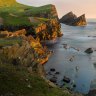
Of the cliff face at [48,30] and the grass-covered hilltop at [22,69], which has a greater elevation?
the grass-covered hilltop at [22,69]

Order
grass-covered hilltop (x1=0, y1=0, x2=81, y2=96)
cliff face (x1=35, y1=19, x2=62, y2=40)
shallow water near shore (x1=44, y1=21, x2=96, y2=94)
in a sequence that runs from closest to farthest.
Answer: grass-covered hilltop (x1=0, y1=0, x2=81, y2=96), shallow water near shore (x1=44, y1=21, x2=96, y2=94), cliff face (x1=35, y1=19, x2=62, y2=40)

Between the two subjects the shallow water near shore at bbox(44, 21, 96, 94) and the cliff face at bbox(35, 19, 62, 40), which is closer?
the shallow water near shore at bbox(44, 21, 96, 94)

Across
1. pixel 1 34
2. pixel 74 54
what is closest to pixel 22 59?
pixel 1 34

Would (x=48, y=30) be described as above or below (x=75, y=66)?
above

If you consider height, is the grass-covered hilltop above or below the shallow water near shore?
above

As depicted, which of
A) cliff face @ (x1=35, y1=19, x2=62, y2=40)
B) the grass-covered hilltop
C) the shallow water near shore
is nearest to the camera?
the grass-covered hilltop

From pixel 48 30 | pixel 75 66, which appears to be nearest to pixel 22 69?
pixel 75 66

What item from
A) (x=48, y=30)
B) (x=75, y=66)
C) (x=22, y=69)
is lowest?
(x=75, y=66)

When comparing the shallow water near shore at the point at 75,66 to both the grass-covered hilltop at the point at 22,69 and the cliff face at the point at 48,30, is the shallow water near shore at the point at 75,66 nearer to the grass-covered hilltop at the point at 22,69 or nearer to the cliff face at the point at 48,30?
the grass-covered hilltop at the point at 22,69

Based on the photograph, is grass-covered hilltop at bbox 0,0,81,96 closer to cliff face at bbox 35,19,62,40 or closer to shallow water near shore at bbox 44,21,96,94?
cliff face at bbox 35,19,62,40

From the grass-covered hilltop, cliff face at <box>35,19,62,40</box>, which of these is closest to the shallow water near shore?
the grass-covered hilltop

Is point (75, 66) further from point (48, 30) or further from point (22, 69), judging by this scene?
point (48, 30)

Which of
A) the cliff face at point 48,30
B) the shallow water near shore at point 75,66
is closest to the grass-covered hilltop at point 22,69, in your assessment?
the cliff face at point 48,30

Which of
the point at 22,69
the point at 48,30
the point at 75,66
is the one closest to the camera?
the point at 22,69
